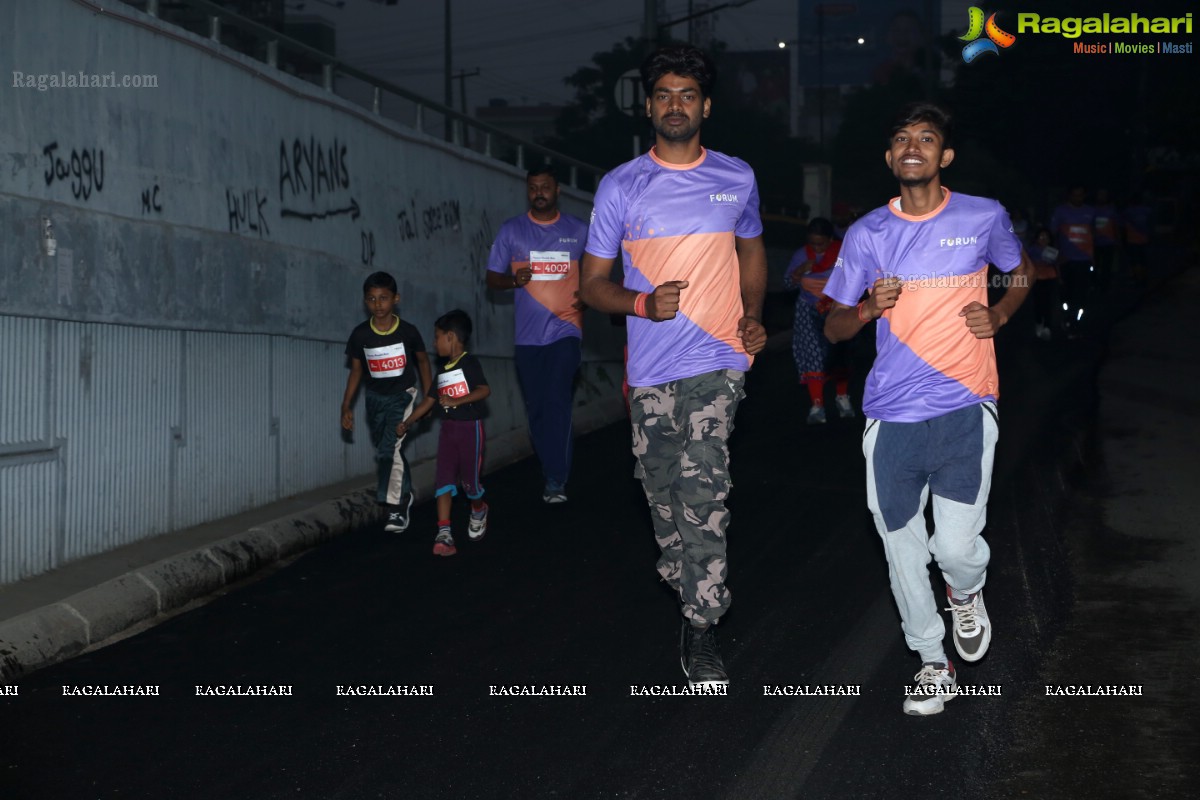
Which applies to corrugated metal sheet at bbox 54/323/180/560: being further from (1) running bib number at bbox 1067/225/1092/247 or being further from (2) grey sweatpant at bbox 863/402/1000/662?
(1) running bib number at bbox 1067/225/1092/247

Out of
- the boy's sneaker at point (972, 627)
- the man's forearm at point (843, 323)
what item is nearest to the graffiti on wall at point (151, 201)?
the man's forearm at point (843, 323)

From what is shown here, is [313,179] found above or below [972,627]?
above

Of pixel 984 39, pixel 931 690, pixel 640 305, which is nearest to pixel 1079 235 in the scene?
pixel 640 305

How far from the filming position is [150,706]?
5.93 metres

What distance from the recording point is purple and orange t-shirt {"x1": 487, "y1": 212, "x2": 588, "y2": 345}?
1077cm

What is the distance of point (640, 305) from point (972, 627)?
5.53 feet

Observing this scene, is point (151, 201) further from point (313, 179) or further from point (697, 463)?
point (697, 463)

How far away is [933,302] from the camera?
5.53m

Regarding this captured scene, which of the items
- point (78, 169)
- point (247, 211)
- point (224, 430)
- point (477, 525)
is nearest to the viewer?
point (78, 169)

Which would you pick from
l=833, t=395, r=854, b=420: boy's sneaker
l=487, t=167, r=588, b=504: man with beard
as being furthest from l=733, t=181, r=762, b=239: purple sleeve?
l=833, t=395, r=854, b=420: boy's sneaker

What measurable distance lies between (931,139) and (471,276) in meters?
9.52

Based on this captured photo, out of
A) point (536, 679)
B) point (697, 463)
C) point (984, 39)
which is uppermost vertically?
point (984, 39)

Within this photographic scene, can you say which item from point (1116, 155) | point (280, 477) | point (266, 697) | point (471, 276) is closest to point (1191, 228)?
point (1116, 155)

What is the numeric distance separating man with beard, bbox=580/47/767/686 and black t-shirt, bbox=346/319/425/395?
13.1 ft
